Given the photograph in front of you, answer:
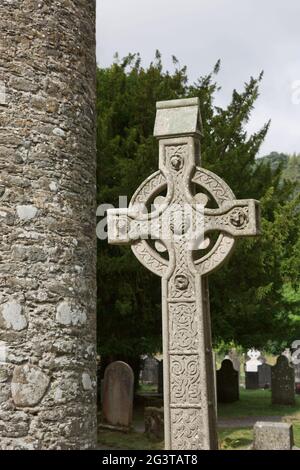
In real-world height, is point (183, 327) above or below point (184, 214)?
below

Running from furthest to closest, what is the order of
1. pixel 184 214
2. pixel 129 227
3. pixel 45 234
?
pixel 45 234, pixel 129 227, pixel 184 214

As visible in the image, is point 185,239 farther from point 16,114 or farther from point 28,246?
point 16,114

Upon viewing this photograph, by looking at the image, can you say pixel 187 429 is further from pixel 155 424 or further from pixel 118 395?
pixel 118 395

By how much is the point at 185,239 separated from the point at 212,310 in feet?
29.2

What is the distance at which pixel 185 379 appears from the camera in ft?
15.1

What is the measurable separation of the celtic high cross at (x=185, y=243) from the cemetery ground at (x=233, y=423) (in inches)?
205

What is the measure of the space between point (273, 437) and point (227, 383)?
381 inches

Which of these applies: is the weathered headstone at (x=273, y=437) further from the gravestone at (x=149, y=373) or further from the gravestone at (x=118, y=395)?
the gravestone at (x=149, y=373)

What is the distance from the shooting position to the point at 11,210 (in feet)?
18.6

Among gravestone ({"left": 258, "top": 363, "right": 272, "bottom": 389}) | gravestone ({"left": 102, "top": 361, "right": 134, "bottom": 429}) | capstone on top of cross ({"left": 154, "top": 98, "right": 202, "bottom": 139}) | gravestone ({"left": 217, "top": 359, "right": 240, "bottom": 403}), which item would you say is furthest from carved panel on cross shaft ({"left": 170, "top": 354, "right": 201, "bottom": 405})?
gravestone ({"left": 258, "top": 363, "right": 272, "bottom": 389})

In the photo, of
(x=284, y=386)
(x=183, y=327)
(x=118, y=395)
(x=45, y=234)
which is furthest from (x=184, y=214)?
(x=284, y=386)

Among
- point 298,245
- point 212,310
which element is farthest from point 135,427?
point 298,245

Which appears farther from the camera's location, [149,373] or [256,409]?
[149,373]

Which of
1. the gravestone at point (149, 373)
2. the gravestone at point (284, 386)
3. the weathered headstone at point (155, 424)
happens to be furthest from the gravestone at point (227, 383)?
the gravestone at point (149, 373)
